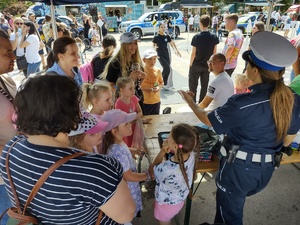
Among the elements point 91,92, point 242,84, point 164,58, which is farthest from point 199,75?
point 91,92

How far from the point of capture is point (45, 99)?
2.94 feet

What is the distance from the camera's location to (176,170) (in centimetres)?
181

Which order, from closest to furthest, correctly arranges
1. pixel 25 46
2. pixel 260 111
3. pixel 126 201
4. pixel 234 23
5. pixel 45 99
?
1. pixel 45 99
2. pixel 126 201
3. pixel 260 111
4. pixel 234 23
5. pixel 25 46

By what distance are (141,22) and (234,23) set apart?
12255 mm

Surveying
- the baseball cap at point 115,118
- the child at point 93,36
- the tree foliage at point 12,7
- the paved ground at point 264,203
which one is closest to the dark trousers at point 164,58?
the paved ground at point 264,203

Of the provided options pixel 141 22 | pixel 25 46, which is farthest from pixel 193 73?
pixel 141 22

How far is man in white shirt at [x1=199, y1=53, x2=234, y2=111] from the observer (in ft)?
9.33

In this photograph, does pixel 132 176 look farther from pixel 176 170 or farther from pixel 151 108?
pixel 151 108

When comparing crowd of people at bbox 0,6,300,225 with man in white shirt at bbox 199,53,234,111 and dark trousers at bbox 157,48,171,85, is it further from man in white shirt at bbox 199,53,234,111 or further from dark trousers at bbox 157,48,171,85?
dark trousers at bbox 157,48,171,85

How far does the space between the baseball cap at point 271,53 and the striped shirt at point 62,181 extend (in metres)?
1.14

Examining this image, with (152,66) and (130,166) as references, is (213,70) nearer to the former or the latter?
(152,66)

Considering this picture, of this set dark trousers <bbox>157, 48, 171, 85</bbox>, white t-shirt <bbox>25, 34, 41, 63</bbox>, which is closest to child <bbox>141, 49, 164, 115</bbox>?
dark trousers <bbox>157, 48, 171, 85</bbox>

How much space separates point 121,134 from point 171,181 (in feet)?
1.73

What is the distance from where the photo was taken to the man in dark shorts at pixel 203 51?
4.82 metres
